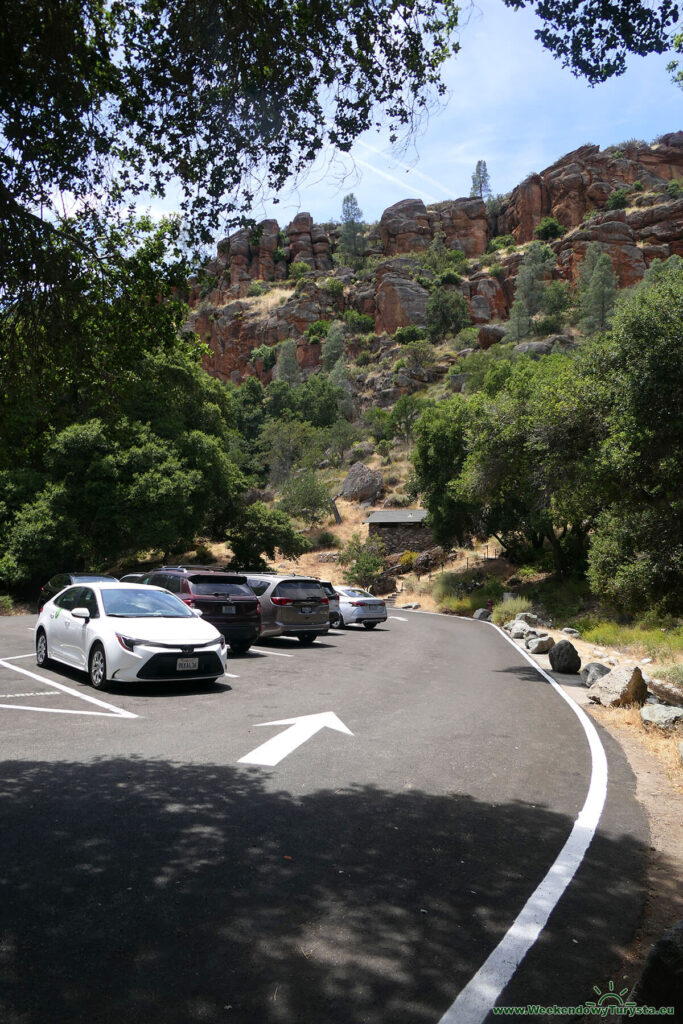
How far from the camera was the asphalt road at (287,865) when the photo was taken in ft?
9.64

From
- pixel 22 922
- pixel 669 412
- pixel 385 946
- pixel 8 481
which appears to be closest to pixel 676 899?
pixel 385 946

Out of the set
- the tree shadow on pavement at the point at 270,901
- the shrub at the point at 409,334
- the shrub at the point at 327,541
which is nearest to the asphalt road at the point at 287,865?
the tree shadow on pavement at the point at 270,901

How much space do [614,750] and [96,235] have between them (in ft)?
26.5

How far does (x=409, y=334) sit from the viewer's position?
340 feet

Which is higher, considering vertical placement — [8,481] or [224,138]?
[224,138]

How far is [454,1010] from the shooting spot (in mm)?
2832

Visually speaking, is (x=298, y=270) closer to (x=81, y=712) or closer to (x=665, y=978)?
(x=81, y=712)

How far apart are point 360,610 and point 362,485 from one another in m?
44.8

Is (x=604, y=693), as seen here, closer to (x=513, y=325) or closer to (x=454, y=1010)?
(x=454, y=1010)

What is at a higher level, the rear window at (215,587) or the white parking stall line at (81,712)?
the rear window at (215,587)

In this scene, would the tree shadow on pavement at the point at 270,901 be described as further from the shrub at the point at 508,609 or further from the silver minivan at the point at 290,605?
the shrub at the point at 508,609

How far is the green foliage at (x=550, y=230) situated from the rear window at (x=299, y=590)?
10748cm

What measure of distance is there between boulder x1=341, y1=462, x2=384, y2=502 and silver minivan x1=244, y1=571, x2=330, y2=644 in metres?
51.2

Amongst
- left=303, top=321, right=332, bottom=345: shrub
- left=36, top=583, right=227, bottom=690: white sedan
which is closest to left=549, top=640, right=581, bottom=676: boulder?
left=36, top=583, right=227, bottom=690: white sedan
